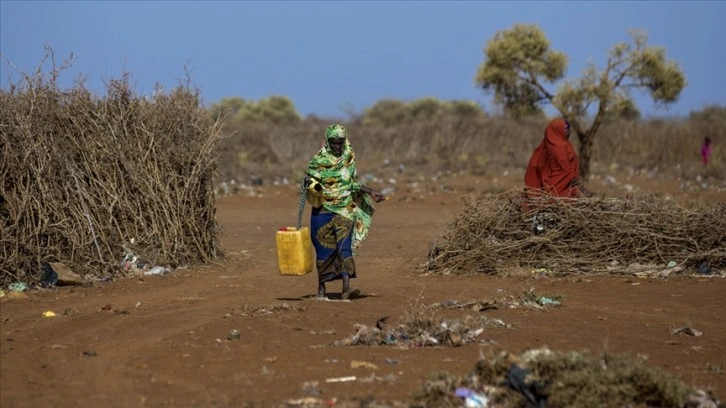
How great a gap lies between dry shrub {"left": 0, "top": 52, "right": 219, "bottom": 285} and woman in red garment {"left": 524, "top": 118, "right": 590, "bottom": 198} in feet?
12.9

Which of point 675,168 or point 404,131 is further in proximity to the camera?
point 404,131

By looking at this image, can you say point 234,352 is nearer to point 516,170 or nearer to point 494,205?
point 494,205

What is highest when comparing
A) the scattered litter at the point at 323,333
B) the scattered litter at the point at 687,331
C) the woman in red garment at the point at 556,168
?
the woman in red garment at the point at 556,168

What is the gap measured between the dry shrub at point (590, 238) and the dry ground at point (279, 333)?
0.39m

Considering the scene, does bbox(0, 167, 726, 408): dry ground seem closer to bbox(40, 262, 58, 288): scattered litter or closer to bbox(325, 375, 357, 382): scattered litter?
bbox(325, 375, 357, 382): scattered litter

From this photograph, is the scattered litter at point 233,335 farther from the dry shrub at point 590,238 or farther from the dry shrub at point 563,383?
the dry shrub at point 590,238

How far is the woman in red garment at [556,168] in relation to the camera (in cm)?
1423

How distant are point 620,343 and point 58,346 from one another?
13.7 feet

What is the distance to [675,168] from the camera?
29.9 m

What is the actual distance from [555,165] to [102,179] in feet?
17.4

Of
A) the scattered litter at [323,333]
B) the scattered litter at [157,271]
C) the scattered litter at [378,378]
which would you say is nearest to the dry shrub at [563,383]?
the scattered litter at [378,378]

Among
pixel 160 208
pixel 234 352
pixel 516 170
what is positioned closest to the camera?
pixel 234 352

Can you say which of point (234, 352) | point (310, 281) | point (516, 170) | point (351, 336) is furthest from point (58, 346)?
point (516, 170)

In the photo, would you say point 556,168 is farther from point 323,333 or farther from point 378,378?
point 378,378
